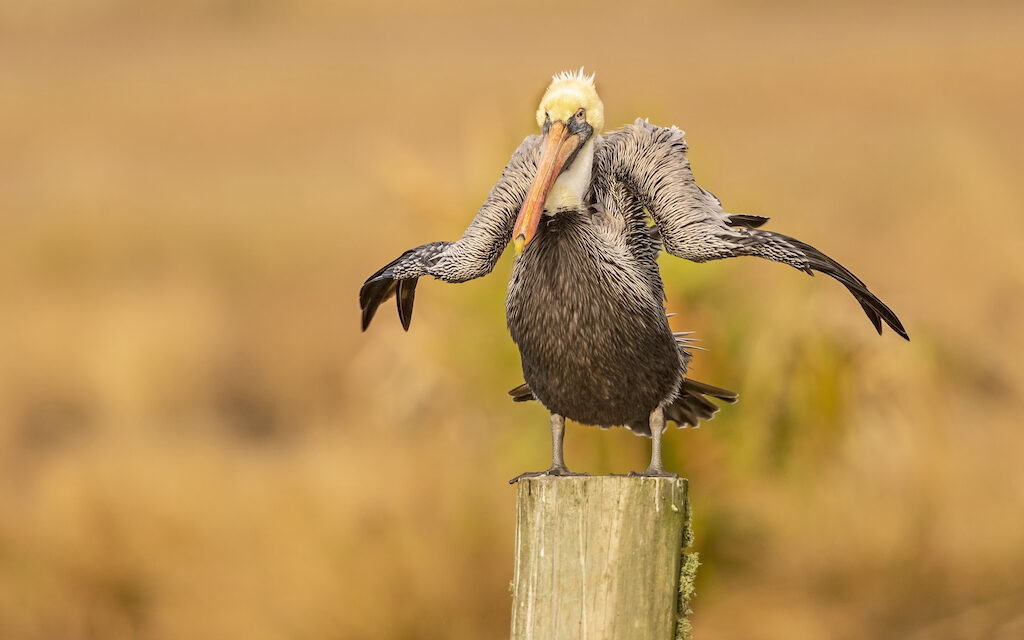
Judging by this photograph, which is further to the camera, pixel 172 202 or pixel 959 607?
pixel 172 202

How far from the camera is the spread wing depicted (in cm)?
332

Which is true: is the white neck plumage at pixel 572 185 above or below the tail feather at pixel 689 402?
above

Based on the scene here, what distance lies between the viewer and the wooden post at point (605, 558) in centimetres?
329

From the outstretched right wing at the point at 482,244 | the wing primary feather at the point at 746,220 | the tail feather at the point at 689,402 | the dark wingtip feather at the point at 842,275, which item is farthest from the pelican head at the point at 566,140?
the tail feather at the point at 689,402

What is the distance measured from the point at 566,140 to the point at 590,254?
1.03 feet

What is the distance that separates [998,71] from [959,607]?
55.8 feet

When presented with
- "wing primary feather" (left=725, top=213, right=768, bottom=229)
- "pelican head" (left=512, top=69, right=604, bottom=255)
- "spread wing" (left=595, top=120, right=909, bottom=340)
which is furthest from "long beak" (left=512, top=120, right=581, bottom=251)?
"wing primary feather" (left=725, top=213, right=768, bottom=229)

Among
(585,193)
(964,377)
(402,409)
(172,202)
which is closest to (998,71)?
(172,202)

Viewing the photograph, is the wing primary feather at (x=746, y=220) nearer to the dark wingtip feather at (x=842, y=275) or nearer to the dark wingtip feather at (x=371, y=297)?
the dark wingtip feather at (x=842, y=275)

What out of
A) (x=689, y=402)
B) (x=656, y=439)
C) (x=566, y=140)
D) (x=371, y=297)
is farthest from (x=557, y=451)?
(x=566, y=140)

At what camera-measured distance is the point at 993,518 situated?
7121mm

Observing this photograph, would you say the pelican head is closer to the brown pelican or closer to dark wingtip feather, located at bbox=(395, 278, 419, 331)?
the brown pelican

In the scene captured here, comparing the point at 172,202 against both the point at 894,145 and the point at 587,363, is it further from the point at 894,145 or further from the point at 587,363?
the point at 587,363

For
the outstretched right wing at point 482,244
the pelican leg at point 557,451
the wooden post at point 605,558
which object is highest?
the outstretched right wing at point 482,244
